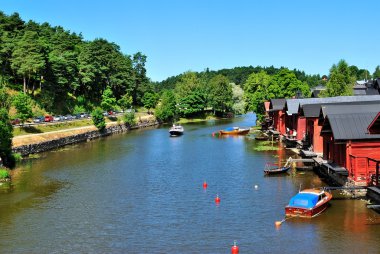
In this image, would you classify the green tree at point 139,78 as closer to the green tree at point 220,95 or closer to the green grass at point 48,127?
the green tree at point 220,95

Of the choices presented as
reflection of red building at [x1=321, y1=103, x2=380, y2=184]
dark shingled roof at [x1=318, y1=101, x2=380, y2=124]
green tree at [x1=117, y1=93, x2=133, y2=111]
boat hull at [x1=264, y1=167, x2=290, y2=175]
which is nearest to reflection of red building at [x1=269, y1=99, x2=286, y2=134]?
boat hull at [x1=264, y1=167, x2=290, y2=175]

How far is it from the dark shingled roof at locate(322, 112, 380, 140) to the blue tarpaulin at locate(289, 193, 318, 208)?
881 cm

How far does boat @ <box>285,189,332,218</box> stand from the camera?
35312 mm

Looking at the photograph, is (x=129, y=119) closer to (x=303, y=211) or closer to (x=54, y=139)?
(x=54, y=139)

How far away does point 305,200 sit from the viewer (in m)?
36.0

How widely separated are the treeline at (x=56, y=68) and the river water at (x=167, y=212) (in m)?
45.2

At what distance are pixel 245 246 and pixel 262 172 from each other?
2622 centimetres

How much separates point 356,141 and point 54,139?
6196 centimetres

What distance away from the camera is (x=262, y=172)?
182 feet

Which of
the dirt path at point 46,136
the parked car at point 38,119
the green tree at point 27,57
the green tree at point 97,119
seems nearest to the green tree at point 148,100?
the green tree at point 97,119

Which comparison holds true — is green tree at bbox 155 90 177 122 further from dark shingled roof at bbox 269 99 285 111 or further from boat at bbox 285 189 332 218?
boat at bbox 285 189 332 218

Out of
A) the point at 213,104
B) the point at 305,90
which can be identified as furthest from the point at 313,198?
the point at 213,104

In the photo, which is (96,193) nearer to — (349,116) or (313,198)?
(313,198)

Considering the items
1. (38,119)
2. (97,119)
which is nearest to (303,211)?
(38,119)
